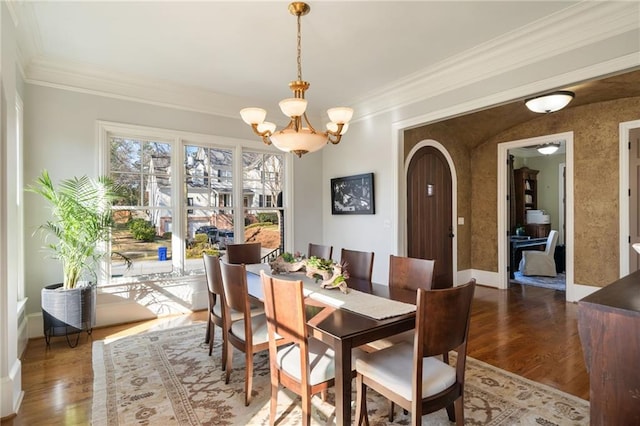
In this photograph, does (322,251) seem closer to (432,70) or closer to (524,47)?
(432,70)

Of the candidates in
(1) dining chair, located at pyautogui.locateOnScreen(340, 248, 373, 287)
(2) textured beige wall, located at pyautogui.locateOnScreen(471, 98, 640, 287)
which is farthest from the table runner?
(2) textured beige wall, located at pyautogui.locateOnScreen(471, 98, 640, 287)

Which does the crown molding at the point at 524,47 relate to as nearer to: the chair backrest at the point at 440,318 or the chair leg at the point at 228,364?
the chair backrest at the point at 440,318

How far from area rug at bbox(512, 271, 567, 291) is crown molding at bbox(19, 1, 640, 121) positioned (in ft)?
13.6

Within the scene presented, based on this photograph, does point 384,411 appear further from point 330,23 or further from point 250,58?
point 250,58

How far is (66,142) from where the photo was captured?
11.6 feet

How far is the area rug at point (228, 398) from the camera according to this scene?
2.02 metres

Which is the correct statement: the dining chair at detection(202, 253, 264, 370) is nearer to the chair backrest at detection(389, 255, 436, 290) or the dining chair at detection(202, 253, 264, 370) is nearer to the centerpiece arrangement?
the centerpiece arrangement

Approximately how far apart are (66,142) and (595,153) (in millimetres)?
6727

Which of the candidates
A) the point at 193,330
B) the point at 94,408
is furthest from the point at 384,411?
the point at 193,330

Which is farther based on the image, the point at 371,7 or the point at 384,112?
the point at 384,112

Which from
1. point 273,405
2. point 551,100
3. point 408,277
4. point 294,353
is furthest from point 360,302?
point 551,100

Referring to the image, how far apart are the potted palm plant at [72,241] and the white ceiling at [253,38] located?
4.11 ft

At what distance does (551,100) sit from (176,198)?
4628mm

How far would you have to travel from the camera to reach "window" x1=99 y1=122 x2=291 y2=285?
12.8 feet
